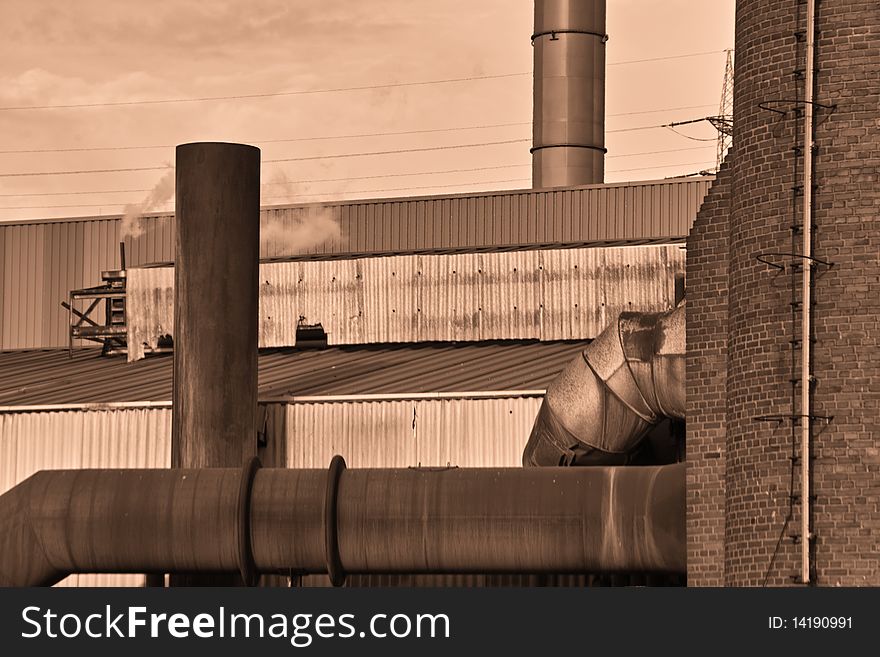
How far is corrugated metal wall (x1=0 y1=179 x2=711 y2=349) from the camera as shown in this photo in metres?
37.8

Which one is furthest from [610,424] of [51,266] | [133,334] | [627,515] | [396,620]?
[51,266]

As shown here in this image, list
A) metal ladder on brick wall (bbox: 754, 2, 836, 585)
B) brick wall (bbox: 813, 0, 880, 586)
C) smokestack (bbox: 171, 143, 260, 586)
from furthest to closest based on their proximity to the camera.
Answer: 1. smokestack (bbox: 171, 143, 260, 586)
2. metal ladder on brick wall (bbox: 754, 2, 836, 585)
3. brick wall (bbox: 813, 0, 880, 586)

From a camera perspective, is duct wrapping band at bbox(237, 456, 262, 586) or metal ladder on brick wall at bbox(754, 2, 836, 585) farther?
duct wrapping band at bbox(237, 456, 262, 586)

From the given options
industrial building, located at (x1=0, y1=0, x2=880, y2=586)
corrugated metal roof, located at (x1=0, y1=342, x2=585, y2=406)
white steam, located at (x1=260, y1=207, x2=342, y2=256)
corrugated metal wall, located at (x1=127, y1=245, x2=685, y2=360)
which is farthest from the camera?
white steam, located at (x1=260, y1=207, x2=342, y2=256)

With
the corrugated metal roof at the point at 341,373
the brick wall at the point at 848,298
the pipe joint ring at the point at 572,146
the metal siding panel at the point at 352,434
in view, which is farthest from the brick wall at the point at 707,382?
the pipe joint ring at the point at 572,146

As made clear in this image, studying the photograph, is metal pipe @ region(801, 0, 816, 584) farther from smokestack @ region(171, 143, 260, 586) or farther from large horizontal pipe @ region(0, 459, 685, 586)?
smokestack @ region(171, 143, 260, 586)

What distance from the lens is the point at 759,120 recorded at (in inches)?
805

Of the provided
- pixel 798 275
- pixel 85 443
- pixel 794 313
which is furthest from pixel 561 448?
pixel 85 443

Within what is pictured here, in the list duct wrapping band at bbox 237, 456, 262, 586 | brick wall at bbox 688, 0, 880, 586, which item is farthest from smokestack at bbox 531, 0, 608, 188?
brick wall at bbox 688, 0, 880, 586

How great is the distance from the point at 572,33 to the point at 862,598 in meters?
24.3

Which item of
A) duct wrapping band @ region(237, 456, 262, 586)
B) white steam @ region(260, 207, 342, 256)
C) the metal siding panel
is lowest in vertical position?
duct wrapping band @ region(237, 456, 262, 586)

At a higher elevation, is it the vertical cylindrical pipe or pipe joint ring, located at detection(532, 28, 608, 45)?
pipe joint ring, located at detection(532, 28, 608, 45)

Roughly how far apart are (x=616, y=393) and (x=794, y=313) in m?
3.53

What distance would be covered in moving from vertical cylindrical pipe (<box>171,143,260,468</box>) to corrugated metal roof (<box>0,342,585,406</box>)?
82.4 inches
